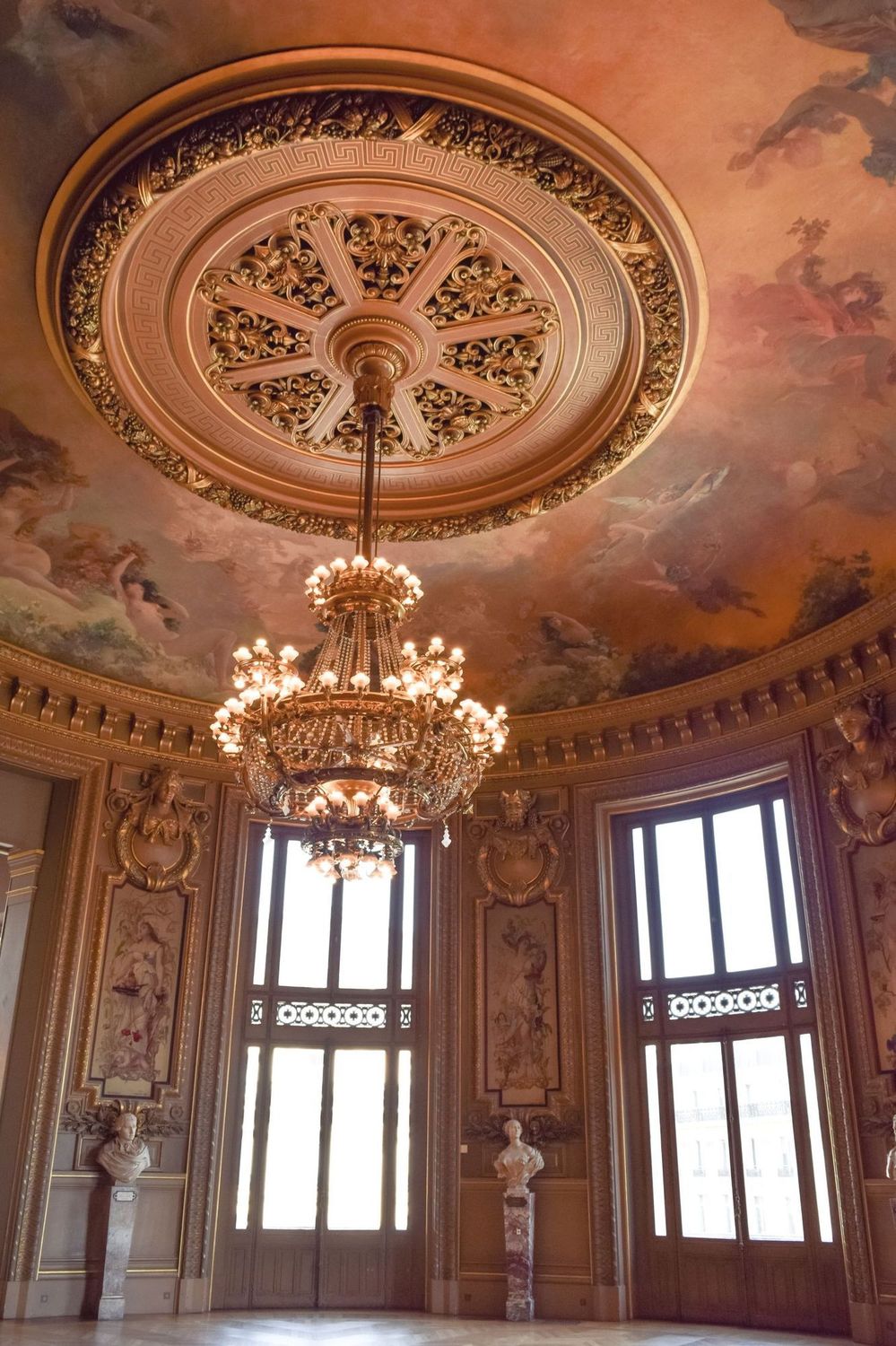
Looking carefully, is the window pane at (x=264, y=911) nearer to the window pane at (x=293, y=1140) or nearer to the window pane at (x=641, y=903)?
the window pane at (x=293, y=1140)

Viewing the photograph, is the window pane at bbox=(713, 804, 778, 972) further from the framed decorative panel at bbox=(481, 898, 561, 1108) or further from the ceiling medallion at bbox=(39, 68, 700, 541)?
the ceiling medallion at bbox=(39, 68, 700, 541)

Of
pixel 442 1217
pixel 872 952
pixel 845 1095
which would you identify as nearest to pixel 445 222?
pixel 872 952

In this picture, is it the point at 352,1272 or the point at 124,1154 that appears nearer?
the point at 124,1154

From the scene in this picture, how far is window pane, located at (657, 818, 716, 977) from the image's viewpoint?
43.1ft

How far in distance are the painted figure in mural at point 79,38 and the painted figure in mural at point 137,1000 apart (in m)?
9.21

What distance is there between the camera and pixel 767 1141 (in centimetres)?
1181

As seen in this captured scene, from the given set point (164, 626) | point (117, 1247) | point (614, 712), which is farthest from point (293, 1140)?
point (614, 712)

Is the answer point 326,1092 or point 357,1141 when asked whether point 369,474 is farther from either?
point 357,1141

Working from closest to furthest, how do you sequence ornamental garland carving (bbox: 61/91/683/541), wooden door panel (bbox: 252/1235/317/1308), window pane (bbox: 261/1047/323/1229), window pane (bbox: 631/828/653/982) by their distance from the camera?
1. ornamental garland carving (bbox: 61/91/683/541)
2. wooden door panel (bbox: 252/1235/317/1308)
3. window pane (bbox: 261/1047/323/1229)
4. window pane (bbox: 631/828/653/982)

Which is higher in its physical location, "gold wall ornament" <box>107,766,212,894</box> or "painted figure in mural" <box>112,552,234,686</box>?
"painted figure in mural" <box>112,552,234,686</box>

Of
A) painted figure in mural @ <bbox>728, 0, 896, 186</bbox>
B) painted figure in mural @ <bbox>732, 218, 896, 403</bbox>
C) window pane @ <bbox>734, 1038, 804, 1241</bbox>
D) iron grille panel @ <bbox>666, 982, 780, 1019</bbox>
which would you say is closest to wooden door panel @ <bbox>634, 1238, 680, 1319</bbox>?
window pane @ <bbox>734, 1038, 804, 1241</bbox>

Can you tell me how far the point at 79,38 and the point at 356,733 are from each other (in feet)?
16.1

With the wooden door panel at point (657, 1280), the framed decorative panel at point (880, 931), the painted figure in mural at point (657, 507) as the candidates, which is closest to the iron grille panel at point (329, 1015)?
the wooden door panel at point (657, 1280)

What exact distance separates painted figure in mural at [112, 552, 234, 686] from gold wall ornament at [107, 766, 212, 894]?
153cm
